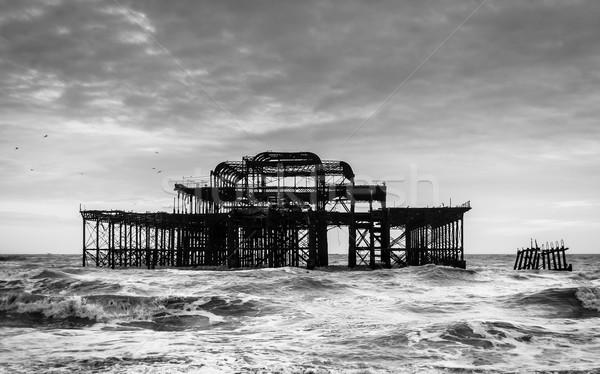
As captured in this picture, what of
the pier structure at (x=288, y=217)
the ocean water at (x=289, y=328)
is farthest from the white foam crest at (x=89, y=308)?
the pier structure at (x=288, y=217)

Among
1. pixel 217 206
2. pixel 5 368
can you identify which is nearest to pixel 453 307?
pixel 5 368

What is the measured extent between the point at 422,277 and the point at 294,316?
64.1ft

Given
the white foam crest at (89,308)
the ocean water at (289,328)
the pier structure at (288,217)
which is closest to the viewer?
the ocean water at (289,328)

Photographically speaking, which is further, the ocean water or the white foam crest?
the white foam crest

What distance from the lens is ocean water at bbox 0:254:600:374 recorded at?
14.6m

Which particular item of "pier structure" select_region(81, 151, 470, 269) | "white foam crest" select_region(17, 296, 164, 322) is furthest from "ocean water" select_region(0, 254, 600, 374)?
"pier structure" select_region(81, 151, 470, 269)

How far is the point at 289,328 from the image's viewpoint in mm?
19500

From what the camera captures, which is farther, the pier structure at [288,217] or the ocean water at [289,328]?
the pier structure at [288,217]

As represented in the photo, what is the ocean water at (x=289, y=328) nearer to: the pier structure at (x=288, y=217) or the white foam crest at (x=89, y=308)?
the white foam crest at (x=89, y=308)

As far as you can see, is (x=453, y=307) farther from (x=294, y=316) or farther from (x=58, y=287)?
(x=58, y=287)

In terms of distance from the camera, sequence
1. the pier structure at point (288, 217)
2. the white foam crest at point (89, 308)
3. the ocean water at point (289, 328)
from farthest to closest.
Answer: the pier structure at point (288, 217)
the white foam crest at point (89, 308)
the ocean water at point (289, 328)

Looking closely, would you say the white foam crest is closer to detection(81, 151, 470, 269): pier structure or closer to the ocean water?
the ocean water

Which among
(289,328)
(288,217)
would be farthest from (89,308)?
(288,217)

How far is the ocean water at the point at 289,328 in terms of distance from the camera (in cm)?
1461
